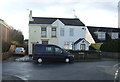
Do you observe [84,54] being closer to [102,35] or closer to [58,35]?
[58,35]

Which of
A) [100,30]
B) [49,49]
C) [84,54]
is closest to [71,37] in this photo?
[100,30]

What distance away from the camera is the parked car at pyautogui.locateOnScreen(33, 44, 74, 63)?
21.9 metres

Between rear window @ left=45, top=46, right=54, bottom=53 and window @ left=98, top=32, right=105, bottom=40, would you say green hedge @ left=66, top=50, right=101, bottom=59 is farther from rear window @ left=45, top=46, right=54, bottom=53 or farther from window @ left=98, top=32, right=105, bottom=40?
window @ left=98, top=32, right=105, bottom=40

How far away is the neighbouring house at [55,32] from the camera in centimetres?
3731

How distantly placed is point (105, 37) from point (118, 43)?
1528 centimetres

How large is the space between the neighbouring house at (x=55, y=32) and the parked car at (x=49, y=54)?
15.2 metres

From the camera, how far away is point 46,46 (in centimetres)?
2230

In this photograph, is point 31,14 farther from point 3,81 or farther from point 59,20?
point 3,81

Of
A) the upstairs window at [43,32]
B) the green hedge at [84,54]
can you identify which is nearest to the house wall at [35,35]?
the upstairs window at [43,32]

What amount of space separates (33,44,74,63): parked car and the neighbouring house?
49.9ft

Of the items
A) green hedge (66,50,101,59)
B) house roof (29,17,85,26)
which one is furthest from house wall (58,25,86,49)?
green hedge (66,50,101,59)

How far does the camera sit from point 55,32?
38.4 meters

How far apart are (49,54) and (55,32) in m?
16.6

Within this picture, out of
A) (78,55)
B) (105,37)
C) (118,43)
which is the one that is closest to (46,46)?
(78,55)
